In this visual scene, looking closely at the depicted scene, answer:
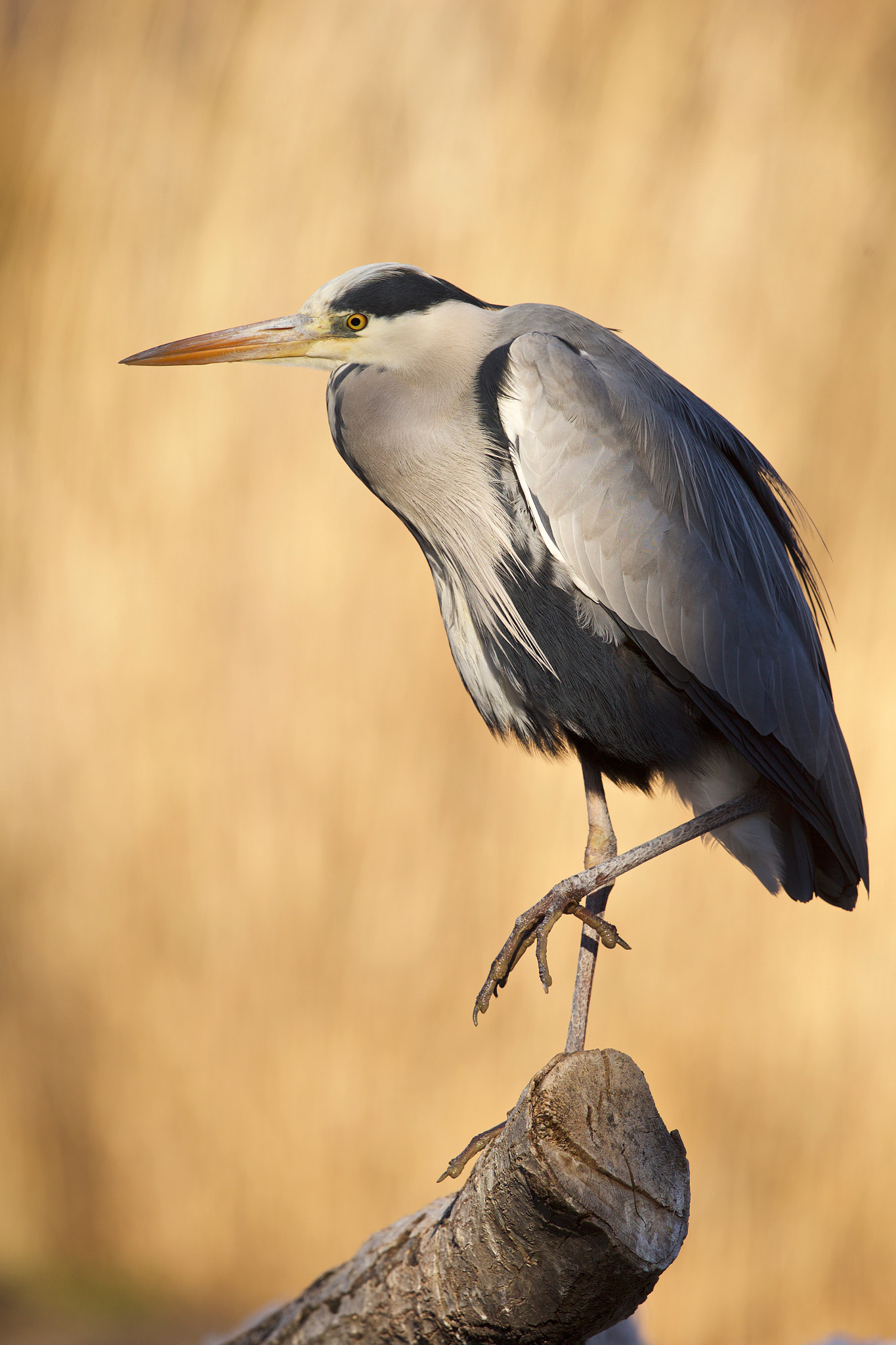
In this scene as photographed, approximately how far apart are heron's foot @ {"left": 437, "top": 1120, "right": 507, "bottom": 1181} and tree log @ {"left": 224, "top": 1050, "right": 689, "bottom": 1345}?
5.3 inches

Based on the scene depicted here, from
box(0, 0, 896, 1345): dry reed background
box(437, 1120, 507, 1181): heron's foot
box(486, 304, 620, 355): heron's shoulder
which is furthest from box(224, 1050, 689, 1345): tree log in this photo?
box(0, 0, 896, 1345): dry reed background

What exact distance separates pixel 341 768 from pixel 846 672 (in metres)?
1.15

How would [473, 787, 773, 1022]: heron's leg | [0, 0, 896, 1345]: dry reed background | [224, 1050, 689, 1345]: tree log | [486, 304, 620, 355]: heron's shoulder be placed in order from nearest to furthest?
[224, 1050, 689, 1345]: tree log < [473, 787, 773, 1022]: heron's leg < [486, 304, 620, 355]: heron's shoulder < [0, 0, 896, 1345]: dry reed background

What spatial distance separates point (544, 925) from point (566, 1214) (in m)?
0.32

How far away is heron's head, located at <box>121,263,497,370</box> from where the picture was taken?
1.33 m

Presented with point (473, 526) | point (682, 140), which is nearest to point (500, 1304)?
point (473, 526)

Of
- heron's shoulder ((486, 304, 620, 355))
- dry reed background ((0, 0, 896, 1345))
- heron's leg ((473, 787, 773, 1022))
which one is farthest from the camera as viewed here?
dry reed background ((0, 0, 896, 1345))

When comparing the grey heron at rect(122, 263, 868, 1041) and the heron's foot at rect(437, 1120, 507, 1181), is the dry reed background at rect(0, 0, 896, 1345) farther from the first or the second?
the heron's foot at rect(437, 1120, 507, 1181)

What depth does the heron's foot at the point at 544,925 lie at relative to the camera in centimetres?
117

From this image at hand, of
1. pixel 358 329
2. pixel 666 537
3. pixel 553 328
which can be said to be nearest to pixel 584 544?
pixel 666 537

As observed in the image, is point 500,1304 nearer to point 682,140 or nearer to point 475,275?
point 475,275

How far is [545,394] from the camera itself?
1230 millimetres

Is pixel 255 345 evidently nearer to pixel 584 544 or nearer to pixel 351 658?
pixel 584 544

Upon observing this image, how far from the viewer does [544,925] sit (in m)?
1.17
